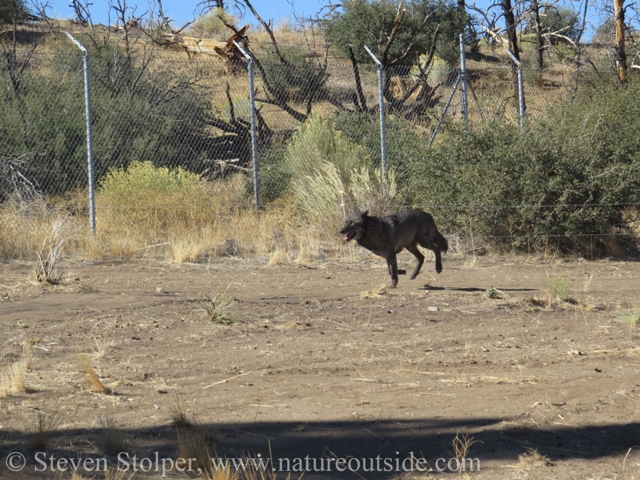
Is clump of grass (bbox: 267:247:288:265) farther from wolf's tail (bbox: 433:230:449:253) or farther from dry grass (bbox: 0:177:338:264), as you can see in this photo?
wolf's tail (bbox: 433:230:449:253)

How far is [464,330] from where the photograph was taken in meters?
8.15

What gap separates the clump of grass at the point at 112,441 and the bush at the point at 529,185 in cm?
857

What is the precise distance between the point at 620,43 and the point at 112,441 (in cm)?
1631

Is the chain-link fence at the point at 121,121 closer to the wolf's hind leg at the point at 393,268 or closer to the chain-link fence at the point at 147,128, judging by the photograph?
the chain-link fence at the point at 147,128

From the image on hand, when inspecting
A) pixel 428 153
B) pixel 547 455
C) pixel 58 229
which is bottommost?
pixel 547 455

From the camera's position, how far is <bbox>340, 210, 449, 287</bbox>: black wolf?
32.4 ft

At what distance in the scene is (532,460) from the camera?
4.93 meters

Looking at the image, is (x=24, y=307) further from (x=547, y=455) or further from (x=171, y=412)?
(x=547, y=455)

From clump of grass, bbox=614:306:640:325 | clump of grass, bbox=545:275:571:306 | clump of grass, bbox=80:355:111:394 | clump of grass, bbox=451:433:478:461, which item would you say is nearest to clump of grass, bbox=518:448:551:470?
clump of grass, bbox=451:433:478:461

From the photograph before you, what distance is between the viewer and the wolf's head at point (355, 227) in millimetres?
9773

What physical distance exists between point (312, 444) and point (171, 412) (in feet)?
3.33

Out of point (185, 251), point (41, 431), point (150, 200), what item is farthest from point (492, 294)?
point (150, 200)

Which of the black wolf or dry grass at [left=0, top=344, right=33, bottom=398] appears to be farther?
the black wolf

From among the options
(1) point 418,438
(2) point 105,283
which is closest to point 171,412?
(1) point 418,438
